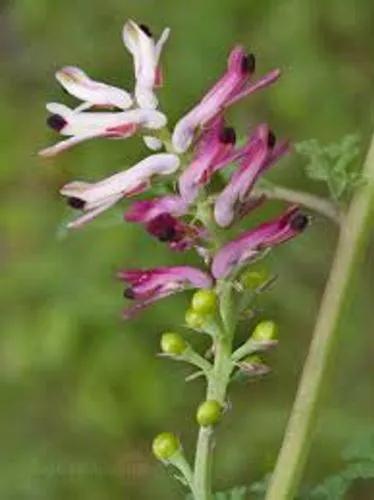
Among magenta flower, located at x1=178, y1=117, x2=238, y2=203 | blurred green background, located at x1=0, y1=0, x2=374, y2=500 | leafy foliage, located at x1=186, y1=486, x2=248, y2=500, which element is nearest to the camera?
magenta flower, located at x1=178, y1=117, x2=238, y2=203

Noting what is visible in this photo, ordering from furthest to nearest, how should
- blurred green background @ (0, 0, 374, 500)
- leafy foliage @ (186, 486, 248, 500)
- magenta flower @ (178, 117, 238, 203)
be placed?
blurred green background @ (0, 0, 374, 500) < leafy foliage @ (186, 486, 248, 500) < magenta flower @ (178, 117, 238, 203)

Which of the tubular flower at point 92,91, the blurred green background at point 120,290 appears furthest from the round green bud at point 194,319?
the blurred green background at point 120,290

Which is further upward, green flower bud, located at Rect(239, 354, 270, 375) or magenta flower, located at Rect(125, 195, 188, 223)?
magenta flower, located at Rect(125, 195, 188, 223)

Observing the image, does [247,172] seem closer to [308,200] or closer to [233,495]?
[308,200]

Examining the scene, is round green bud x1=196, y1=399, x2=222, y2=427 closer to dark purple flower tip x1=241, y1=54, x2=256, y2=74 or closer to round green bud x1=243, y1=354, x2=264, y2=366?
round green bud x1=243, y1=354, x2=264, y2=366

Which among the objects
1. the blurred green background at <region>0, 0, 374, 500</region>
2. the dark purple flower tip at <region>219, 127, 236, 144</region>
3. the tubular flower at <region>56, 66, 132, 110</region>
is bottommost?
the blurred green background at <region>0, 0, 374, 500</region>

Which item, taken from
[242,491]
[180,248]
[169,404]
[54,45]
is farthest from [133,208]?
[54,45]

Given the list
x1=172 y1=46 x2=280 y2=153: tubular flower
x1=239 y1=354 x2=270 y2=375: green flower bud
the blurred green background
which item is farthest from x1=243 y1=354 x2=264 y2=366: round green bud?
the blurred green background

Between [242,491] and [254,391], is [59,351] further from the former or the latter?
[242,491]
